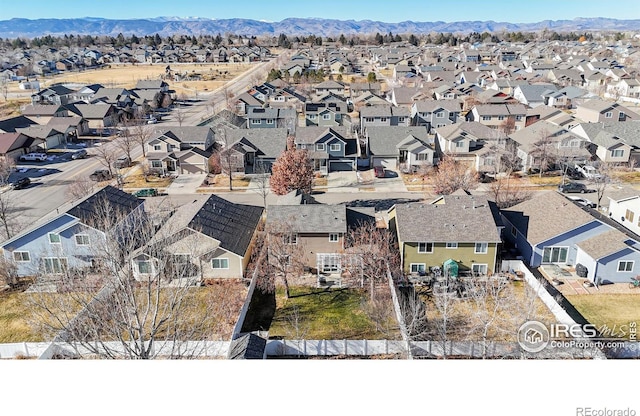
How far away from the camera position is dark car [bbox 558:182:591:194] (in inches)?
1274

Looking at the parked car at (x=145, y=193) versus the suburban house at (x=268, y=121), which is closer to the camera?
the parked car at (x=145, y=193)

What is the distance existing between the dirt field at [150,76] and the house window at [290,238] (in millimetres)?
64197

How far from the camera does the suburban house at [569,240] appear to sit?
804 inches

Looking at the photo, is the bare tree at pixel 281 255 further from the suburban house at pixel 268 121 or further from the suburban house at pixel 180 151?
the suburban house at pixel 268 121

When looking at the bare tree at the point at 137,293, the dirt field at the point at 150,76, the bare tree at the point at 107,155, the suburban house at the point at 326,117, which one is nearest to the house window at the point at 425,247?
the bare tree at the point at 137,293

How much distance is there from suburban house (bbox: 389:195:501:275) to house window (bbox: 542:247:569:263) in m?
2.42

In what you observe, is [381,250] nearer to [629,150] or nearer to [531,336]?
[531,336]

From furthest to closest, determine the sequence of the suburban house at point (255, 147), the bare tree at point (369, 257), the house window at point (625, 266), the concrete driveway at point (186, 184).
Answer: the suburban house at point (255, 147) < the concrete driveway at point (186, 184) < the house window at point (625, 266) < the bare tree at point (369, 257)

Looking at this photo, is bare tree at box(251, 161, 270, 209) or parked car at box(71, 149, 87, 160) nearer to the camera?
bare tree at box(251, 161, 270, 209)

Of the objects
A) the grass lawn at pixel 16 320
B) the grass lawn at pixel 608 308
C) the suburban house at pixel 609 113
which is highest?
the suburban house at pixel 609 113

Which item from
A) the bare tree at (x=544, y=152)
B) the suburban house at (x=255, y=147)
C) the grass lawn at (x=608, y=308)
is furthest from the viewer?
the suburban house at (x=255, y=147)

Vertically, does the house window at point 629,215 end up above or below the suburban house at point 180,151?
below

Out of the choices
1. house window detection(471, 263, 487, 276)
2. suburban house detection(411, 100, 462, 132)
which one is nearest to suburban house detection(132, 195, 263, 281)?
house window detection(471, 263, 487, 276)

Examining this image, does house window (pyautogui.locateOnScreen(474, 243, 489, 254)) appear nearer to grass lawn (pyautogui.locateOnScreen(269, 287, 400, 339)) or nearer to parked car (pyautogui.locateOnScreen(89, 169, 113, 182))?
grass lawn (pyautogui.locateOnScreen(269, 287, 400, 339))
